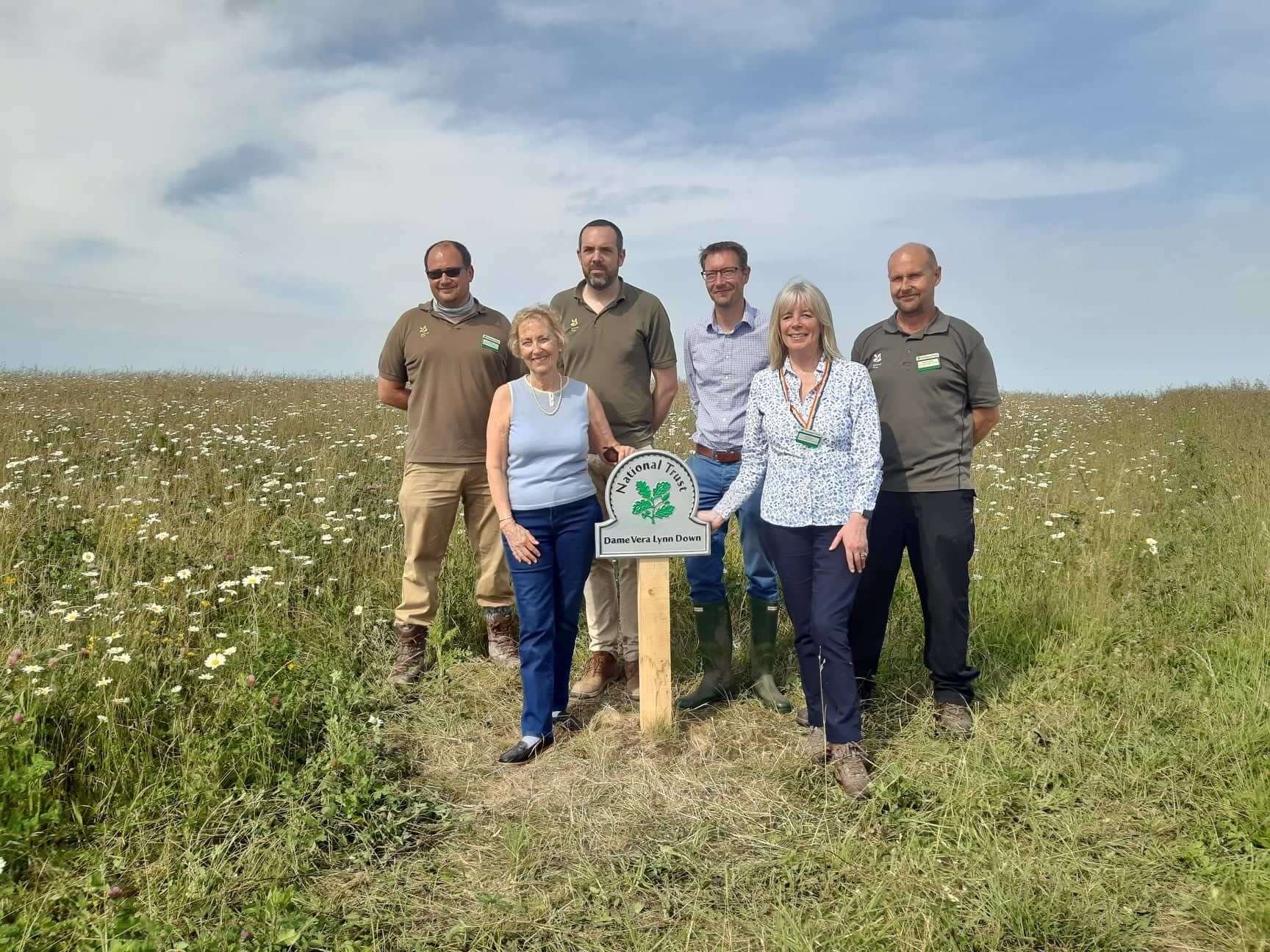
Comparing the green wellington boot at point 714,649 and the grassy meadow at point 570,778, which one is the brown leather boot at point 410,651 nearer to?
the grassy meadow at point 570,778

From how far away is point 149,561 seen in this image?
20.1 feet

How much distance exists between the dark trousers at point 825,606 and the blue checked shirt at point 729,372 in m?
0.87

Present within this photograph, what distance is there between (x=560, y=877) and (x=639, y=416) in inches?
102

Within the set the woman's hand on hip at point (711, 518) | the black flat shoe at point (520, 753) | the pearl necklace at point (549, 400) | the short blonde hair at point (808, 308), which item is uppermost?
the short blonde hair at point (808, 308)

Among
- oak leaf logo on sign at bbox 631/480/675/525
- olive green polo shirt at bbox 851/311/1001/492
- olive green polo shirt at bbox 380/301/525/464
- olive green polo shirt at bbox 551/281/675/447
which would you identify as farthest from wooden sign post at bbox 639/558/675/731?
olive green polo shirt at bbox 380/301/525/464

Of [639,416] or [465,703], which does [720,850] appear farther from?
[639,416]

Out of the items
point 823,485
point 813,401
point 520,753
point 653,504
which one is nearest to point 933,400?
point 813,401

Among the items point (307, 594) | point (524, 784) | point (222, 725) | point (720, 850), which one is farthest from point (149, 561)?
point (720, 850)

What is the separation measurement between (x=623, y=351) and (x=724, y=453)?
0.85m

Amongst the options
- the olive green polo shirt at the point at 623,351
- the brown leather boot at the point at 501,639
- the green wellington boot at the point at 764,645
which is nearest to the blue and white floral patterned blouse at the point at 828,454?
the olive green polo shirt at the point at 623,351

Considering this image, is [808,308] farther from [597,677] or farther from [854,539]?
[597,677]

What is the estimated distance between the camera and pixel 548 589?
441 cm

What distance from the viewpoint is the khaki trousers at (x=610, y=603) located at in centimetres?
517

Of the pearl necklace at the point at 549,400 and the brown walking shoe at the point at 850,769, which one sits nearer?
the brown walking shoe at the point at 850,769
